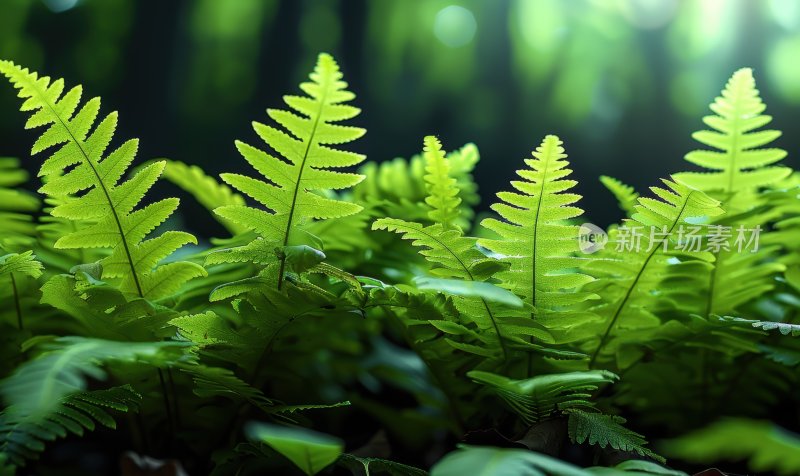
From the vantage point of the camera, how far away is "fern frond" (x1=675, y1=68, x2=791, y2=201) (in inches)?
23.7

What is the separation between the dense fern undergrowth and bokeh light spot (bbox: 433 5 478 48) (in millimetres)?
1181

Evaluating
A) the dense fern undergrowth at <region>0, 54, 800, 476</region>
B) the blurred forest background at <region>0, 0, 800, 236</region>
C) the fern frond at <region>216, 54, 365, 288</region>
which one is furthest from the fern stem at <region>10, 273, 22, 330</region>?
the blurred forest background at <region>0, 0, 800, 236</region>

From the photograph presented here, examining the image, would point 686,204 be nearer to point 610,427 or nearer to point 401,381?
point 610,427

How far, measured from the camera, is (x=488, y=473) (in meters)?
0.33

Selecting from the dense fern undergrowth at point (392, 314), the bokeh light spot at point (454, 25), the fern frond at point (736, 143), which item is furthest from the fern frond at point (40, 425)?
the bokeh light spot at point (454, 25)

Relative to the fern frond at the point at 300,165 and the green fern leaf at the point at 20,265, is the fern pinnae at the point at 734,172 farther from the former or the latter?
the green fern leaf at the point at 20,265

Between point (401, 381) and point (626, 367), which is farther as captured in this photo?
point (401, 381)

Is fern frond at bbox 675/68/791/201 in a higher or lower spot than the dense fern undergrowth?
higher

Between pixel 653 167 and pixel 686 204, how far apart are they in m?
1.46

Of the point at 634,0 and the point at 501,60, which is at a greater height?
the point at 634,0

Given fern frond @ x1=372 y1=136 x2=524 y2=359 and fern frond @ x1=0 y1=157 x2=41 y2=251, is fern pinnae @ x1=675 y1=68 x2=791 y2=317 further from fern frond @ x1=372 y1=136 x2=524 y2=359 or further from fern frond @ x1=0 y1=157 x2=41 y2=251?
fern frond @ x1=0 y1=157 x2=41 y2=251

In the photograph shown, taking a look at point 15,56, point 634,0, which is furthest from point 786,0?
point 15,56

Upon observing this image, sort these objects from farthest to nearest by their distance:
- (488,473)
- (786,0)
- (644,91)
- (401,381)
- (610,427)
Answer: (644,91) < (786,0) < (401,381) < (610,427) < (488,473)

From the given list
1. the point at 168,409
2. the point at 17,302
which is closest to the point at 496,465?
the point at 168,409
